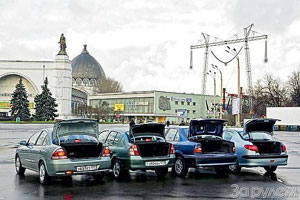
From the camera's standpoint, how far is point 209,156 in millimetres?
13133

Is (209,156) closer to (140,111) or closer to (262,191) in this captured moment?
(262,191)

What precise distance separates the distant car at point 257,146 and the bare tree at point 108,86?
127503mm

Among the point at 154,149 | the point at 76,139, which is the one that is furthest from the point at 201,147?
the point at 76,139

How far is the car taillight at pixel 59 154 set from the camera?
11.4 meters

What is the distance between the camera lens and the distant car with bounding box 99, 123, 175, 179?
1257 centimetres

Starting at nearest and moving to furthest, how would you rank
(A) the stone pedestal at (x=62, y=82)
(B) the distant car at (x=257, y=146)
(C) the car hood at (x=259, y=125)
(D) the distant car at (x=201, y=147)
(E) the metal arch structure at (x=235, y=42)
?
1. (D) the distant car at (x=201, y=147)
2. (B) the distant car at (x=257, y=146)
3. (C) the car hood at (x=259, y=125)
4. (E) the metal arch structure at (x=235, y=42)
5. (A) the stone pedestal at (x=62, y=82)

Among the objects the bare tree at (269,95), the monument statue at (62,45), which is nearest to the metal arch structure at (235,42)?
the bare tree at (269,95)

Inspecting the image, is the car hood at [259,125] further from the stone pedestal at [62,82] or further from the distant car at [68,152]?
the stone pedestal at [62,82]

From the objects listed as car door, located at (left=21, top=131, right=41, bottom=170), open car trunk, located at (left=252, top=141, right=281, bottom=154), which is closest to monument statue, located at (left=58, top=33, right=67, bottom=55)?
car door, located at (left=21, top=131, right=41, bottom=170)

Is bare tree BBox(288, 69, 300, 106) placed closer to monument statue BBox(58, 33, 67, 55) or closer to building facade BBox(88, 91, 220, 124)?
building facade BBox(88, 91, 220, 124)

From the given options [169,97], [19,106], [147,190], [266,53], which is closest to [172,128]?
[147,190]

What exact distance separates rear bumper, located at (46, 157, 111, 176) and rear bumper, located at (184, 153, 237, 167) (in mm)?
2676

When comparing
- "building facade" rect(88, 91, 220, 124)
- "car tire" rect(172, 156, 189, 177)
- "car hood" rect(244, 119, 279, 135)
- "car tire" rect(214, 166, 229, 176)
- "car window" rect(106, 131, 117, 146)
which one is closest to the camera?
"car tire" rect(172, 156, 189, 177)

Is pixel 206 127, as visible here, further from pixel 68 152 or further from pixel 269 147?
pixel 68 152
